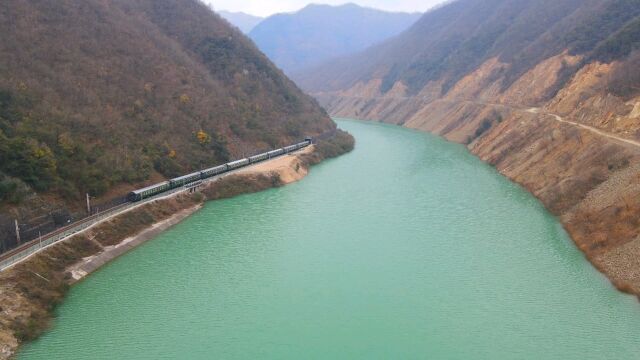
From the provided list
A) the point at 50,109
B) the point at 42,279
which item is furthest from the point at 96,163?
the point at 42,279

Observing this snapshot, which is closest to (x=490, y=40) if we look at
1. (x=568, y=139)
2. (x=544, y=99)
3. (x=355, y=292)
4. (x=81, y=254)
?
(x=544, y=99)

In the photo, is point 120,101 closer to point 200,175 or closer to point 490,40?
point 200,175

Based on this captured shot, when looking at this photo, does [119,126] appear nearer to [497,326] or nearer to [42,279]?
[42,279]

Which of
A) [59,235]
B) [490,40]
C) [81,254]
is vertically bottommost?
[81,254]

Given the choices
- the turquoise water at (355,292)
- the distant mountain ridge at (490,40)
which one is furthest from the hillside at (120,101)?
the distant mountain ridge at (490,40)

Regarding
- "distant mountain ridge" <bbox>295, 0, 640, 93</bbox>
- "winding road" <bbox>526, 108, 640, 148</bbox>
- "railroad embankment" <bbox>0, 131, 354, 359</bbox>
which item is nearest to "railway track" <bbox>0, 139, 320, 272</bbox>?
"railroad embankment" <bbox>0, 131, 354, 359</bbox>

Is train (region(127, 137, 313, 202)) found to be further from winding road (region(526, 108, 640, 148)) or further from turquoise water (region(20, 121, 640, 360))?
winding road (region(526, 108, 640, 148))

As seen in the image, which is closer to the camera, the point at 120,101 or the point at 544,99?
the point at 120,101
